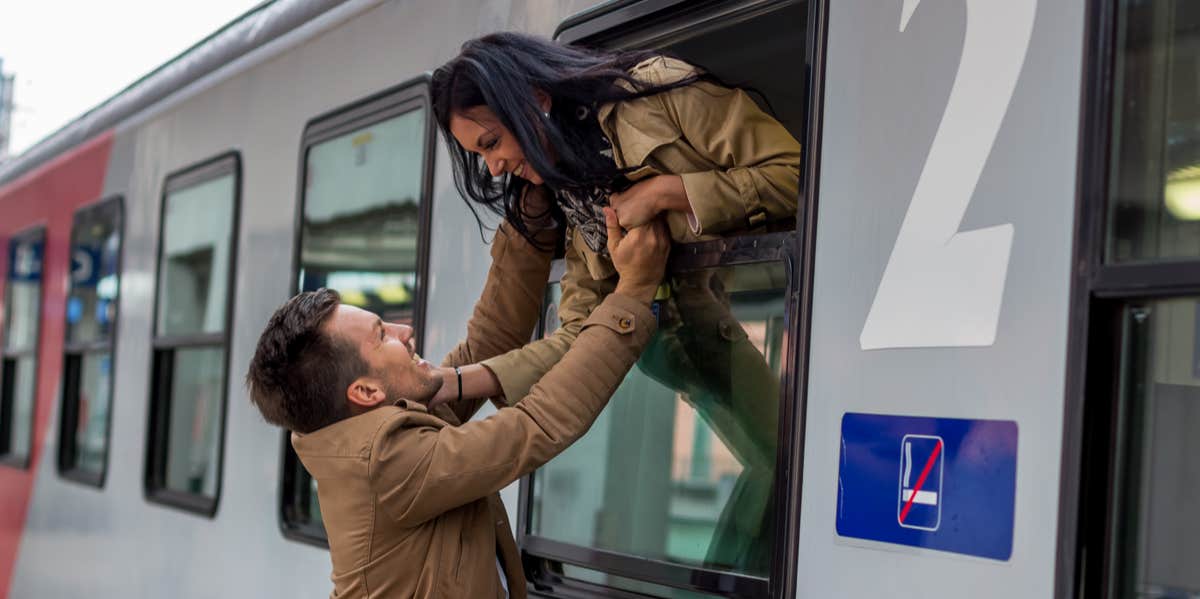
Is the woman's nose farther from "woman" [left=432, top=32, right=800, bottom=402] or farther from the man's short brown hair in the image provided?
the man's short brown hair

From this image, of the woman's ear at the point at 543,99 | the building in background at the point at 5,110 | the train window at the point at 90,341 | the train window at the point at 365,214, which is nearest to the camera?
the woman's ear at the point at 543,99

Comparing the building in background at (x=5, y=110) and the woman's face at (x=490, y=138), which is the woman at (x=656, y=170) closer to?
the woman's face at (x=490, y=138)

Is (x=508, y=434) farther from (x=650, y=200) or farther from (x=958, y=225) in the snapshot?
(x=958, y=225)

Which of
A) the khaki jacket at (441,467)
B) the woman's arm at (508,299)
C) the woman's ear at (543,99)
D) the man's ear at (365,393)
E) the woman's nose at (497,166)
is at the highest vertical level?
the woman's ear at (543,99)

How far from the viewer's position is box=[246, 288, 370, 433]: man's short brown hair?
2.04m

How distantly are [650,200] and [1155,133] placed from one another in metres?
0.83

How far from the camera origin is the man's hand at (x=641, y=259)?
213 cm

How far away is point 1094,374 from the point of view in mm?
1479

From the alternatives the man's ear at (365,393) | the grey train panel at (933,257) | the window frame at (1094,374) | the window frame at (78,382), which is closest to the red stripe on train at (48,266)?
the window frame at (78,382)

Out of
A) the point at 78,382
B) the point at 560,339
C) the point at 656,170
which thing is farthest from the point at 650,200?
the point at 78,382

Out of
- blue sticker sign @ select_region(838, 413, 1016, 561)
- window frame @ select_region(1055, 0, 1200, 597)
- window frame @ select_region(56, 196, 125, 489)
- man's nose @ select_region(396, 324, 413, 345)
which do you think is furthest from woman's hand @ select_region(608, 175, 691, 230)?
window frame @ select_region(56, 196, 125, 489)

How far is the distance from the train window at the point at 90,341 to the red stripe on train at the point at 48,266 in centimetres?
11

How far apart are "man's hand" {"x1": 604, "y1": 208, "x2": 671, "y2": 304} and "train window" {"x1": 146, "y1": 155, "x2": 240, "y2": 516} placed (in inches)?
91.4

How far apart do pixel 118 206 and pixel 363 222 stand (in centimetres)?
221
